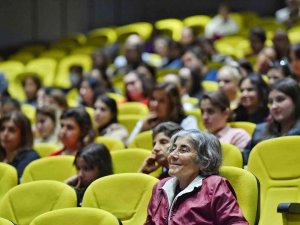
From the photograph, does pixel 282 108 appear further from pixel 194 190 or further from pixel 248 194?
pixel 194 190

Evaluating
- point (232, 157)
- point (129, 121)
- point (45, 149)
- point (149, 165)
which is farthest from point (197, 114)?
point (232, 157)

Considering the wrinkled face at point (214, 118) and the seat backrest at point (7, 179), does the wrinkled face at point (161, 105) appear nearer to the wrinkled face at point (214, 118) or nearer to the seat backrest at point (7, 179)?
the wrinkled face at point (214, 118)

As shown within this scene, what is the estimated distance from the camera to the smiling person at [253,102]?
21.1 feet

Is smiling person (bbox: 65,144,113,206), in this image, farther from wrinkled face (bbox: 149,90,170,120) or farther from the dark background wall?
the dark background wall

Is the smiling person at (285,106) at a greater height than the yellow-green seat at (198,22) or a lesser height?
greater

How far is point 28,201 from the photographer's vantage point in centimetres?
492

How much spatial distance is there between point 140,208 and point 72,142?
5.43ft

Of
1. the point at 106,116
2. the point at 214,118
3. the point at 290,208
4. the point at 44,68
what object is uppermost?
the point at 290,208

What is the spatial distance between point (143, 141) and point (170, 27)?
6.07m

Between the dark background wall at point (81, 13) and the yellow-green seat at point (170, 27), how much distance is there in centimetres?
100

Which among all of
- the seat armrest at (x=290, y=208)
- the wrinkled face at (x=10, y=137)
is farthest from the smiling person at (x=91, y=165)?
the seat armrest at (x=290, y=208)

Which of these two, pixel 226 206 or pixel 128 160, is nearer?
pixel 226 206

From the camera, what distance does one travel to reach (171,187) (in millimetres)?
4207

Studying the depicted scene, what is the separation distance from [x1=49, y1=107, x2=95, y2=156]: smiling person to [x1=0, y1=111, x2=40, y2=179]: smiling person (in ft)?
0.65
